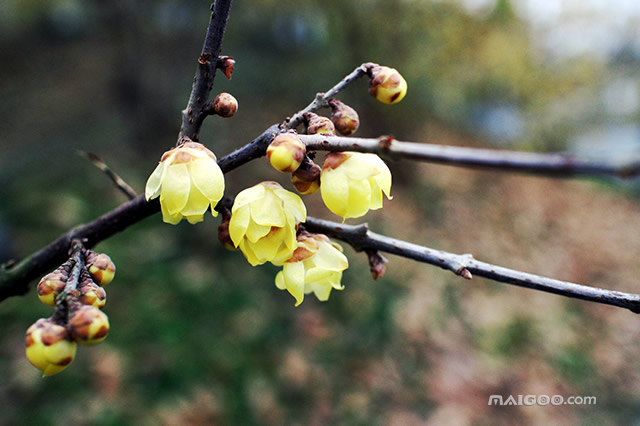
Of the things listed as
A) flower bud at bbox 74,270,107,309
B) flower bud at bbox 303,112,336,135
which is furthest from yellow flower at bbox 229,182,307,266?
flower bud at bbox 74,270,107,309

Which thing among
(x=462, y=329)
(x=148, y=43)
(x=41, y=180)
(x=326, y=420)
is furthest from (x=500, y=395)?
(x=148, y=43)

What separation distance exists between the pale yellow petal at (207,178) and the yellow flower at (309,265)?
186 millimetres

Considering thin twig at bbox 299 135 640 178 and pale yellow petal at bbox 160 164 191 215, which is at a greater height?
thin twig at bbox 299 135 640 178

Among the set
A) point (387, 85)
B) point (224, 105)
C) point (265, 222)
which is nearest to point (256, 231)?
point (265, 222)

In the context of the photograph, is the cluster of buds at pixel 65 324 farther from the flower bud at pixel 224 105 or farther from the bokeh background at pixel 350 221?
the bokeh background at pixel 350 221

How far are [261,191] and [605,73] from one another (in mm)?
9724

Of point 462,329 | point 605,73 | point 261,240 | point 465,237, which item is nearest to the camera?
point 261,240

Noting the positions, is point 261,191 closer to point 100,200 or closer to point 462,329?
point 462,329

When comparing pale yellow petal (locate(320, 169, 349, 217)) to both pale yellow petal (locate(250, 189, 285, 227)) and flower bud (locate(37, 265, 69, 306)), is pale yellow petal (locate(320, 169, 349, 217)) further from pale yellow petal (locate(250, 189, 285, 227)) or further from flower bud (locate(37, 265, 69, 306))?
flower bud (locate(37, 265, 69, 306))

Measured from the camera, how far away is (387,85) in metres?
0.72

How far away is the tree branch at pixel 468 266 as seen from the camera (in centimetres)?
69

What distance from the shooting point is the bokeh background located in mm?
2938

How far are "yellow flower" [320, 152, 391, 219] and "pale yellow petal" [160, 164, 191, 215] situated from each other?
0.22 metres

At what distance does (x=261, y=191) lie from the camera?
2.24 feet
